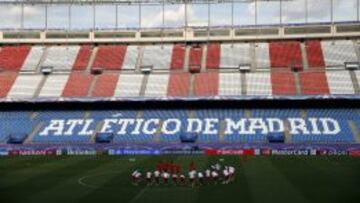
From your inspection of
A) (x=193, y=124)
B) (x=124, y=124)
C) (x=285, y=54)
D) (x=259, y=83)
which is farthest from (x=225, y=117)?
(x=285, y=54)

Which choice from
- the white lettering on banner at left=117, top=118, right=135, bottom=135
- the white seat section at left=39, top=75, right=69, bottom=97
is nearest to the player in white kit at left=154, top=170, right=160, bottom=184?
the white lettering on banner at left=117, top=118, right=135, bottom=135

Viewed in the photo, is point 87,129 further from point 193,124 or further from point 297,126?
point 297,126

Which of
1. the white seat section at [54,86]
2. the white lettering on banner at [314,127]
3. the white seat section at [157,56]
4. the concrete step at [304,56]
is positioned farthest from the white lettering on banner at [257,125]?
the white seat section at [54,86]

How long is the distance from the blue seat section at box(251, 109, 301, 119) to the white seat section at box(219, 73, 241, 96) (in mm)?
2966

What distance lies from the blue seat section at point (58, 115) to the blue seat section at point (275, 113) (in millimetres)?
19513

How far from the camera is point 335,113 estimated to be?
6638 cm

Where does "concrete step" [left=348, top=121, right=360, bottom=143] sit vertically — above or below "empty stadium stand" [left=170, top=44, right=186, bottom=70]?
below

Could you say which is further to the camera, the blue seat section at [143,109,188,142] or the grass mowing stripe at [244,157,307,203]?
the blue seat section at [143,109,188,142]

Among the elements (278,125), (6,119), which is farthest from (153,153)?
(6,119)

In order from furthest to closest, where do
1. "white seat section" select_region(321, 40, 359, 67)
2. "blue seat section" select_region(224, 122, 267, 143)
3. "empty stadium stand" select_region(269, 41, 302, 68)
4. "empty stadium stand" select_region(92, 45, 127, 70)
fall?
"empty stadium stand" select_region(92, 45, 127, 70), "empty stadium stand" select_region(269, 41, 302, 68), "white seat section" select_region(321, 40, 359, 67), "blue seat section" select_region(224, 122, 267, 143)

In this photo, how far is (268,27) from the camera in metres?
76.4

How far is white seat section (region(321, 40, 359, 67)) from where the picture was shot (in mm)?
71688

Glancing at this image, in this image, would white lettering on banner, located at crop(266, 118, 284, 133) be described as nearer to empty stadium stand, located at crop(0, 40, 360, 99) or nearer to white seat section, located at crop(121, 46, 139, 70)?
empty stadium stand, located at crop(0, 40, 360, 99)

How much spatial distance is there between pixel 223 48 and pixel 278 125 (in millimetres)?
16851
